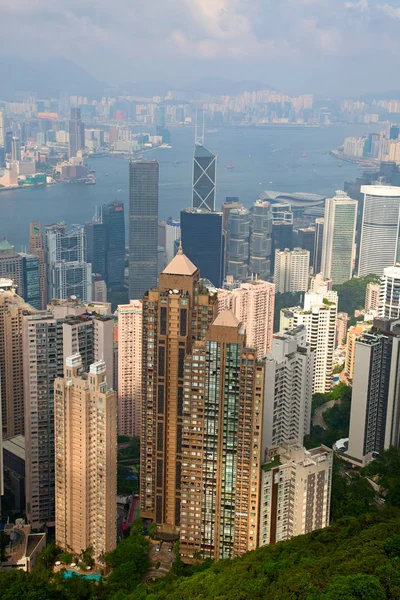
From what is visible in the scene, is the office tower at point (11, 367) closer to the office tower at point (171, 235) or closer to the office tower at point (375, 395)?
the office tower at point (375, 395)

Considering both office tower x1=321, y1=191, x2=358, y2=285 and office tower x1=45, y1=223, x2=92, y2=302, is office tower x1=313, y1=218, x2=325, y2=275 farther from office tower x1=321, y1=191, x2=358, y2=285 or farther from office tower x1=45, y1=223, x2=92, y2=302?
office tower x1=45, y1=223, x2=92, y2=302

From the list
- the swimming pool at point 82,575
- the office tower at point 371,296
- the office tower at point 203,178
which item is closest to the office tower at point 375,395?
the swimming pool at point 82,575

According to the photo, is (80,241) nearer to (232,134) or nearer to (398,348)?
(232,134)

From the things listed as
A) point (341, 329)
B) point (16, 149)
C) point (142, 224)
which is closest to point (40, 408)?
point (341, 329)

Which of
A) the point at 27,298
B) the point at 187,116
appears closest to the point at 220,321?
the point at 27,298

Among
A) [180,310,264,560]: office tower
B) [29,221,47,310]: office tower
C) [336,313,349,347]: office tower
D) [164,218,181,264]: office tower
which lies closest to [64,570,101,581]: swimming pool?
[180,310,264,560]: office tower
